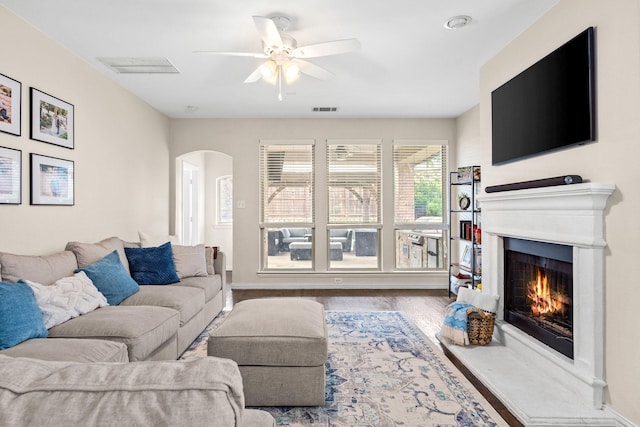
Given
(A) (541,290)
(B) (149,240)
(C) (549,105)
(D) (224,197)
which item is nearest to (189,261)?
(B) (149,240)

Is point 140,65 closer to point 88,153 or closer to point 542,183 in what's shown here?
point 88,153

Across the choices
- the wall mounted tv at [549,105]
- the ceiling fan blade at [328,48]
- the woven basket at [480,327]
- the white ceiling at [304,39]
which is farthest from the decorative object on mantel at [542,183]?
the ceiling fan blade at [328,48]

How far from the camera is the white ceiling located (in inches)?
105

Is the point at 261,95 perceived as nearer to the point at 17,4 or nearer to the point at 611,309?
the point at 17,4

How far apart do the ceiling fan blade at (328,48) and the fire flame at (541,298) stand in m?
2.21

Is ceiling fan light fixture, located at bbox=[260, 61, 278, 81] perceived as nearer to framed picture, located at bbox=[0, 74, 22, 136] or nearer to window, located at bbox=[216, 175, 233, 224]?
framed picture, located at bbox=[0, 74, 22, 136]

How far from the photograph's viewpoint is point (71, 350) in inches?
76.0

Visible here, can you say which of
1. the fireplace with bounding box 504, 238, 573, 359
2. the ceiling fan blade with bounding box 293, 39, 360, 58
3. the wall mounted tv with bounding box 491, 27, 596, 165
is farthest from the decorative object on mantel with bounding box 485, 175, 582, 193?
the ceiling fan blade with bounding box 293, 39, 360, 58

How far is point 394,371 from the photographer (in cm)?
275

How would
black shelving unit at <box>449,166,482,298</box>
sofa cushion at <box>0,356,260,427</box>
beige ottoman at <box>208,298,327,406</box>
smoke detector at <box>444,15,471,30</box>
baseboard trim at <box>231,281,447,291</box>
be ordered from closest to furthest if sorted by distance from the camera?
sofa cushion at <box>0,356,260,427</box>, beige ottoman at <box>208,298,327,406</box>, smoke detector at <box>444,15,471,30</box>, black shelving unit at <box>449,166,482,298</box>, baseboard trim at <box>231,281,447,291</box>

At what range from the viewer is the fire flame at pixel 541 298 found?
2.70 metres

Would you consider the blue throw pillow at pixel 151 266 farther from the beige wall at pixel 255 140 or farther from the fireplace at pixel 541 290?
the fireplace at pixel 541 290

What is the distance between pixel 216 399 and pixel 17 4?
133 inches

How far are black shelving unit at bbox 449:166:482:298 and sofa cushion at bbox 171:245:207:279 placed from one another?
3.07 meters
